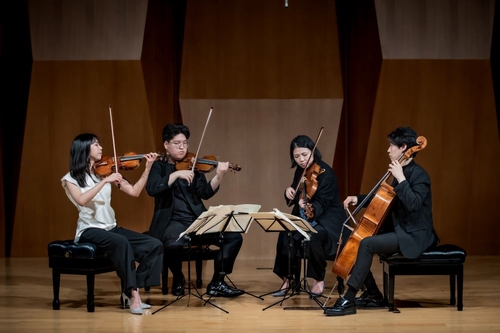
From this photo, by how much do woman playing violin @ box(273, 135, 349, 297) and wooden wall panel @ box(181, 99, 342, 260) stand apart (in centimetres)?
173

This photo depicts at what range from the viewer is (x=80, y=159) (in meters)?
4.66

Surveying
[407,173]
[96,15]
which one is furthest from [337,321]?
[96,15]

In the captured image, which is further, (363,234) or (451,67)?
(451,67)

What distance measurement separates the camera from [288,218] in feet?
14.5

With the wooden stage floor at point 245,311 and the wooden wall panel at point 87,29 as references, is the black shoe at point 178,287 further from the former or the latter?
the wooden wall panel at point 87,29

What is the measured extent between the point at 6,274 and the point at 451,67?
175 inches

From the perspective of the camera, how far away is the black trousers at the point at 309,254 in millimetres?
5016

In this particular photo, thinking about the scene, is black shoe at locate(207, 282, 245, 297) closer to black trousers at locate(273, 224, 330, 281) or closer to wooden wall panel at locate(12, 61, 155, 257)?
black trousers at locate(273, 224, 330, 281)

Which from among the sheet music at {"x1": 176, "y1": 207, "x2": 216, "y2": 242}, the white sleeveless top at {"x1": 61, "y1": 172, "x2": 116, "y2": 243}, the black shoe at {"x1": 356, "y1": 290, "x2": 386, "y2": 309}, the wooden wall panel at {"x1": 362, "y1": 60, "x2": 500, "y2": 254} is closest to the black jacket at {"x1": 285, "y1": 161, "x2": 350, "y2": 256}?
the black shoe at {"x1": 356, "y1": 290, "x2": 386, "y2": 309}

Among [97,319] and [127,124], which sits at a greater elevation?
[127,124]

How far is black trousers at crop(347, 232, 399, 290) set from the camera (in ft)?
14.3

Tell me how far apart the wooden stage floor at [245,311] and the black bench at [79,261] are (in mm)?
155

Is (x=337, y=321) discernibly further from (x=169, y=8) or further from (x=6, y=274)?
(x=169, y=8)

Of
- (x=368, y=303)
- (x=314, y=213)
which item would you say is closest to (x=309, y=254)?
(x=314, y=213)
